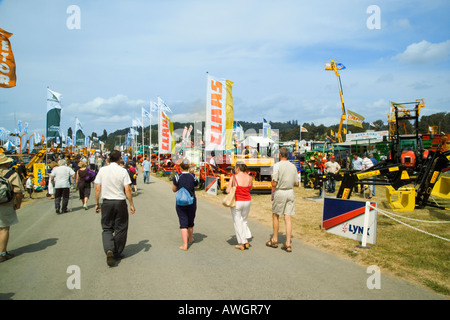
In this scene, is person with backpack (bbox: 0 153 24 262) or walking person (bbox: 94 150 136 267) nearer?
walking person (bbox: 94 150 136 267)

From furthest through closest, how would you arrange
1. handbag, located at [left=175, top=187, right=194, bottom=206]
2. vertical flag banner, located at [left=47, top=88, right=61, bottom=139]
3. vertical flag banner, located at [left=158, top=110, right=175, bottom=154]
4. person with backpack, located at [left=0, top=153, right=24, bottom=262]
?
1. vertical flag banner, located at [left=158, top=110, right=175, bottom=154]
2. vertical flag banner, located at [left=47, top=88, right=61, bottom=139]
3. handbag, located at [left=175, top=187, right=194, bottom=206]
4. person with backpack, located at [left=0, top=153, right=24, bottom=262]

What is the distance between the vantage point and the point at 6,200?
5.38 m

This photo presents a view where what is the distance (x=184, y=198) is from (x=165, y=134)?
16.4 metres

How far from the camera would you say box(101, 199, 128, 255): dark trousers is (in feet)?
16.6

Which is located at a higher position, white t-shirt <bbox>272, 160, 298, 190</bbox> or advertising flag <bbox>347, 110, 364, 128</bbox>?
advertising flag <bbox>347, 110, 364, 128</bbox>

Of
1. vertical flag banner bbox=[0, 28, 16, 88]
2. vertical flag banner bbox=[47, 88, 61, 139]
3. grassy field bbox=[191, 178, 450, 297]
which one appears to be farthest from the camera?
vertical flag banner bbox=[47, 88, 61, 139]

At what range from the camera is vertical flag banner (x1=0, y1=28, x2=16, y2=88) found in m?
7.39

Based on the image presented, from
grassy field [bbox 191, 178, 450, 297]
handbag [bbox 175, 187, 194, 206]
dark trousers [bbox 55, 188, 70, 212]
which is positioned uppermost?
handbag [bbox 175, 187, 194, 206]

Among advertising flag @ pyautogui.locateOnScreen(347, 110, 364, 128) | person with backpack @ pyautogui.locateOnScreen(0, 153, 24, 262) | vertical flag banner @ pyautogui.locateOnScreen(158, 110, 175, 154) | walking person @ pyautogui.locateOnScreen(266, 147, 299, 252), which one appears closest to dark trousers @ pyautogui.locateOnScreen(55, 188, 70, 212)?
person with backpack @ pyautogui.locateOnScreen(0, 153, 24, 262)

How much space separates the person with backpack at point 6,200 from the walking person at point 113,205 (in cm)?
171

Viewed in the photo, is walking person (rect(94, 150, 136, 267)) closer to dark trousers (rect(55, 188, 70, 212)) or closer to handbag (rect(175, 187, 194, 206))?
handbag (rect(175, 187, 194, 206))

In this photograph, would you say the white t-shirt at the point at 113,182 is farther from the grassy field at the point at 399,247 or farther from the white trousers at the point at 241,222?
the grassy field at the point at 399,247
